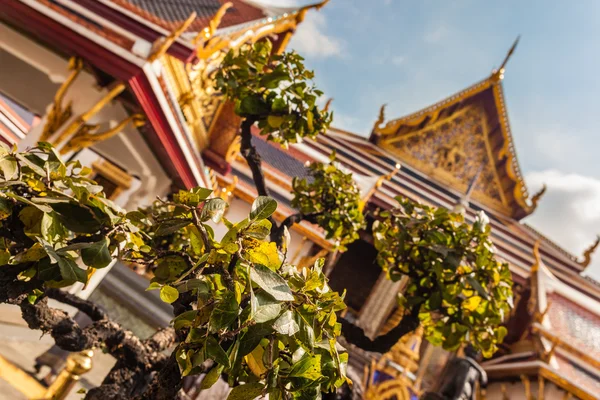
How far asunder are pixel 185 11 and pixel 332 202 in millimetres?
3112

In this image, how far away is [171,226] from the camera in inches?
29.3

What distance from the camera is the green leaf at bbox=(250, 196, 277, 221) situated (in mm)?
647

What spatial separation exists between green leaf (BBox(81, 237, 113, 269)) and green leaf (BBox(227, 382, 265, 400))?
1.29 feet

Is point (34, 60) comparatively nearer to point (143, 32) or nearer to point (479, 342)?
point (143, 32)

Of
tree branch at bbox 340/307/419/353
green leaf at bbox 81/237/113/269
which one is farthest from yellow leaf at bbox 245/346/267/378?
tree branch at bbox 340/307/419/353

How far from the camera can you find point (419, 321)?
1.88 m

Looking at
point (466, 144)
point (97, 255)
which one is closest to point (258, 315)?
point (97, 255)

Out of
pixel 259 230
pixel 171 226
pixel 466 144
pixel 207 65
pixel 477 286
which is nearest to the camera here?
pixel 259 230

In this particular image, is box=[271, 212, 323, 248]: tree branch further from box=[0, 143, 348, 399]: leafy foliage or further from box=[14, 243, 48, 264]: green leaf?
box=[14, 243, 48, 264]: green leaf

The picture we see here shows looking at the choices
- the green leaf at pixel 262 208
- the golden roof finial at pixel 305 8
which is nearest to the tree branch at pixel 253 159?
the green leaf at pixel 262 208

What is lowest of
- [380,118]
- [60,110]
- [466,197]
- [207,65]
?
[60,110]

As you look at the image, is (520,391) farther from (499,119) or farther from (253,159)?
(499,119)

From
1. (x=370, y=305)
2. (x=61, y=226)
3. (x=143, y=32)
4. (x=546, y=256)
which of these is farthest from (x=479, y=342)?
(x=546, y=256)

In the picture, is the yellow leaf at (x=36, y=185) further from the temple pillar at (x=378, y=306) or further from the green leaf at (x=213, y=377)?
the temple pillar at (x=378, y=306)
